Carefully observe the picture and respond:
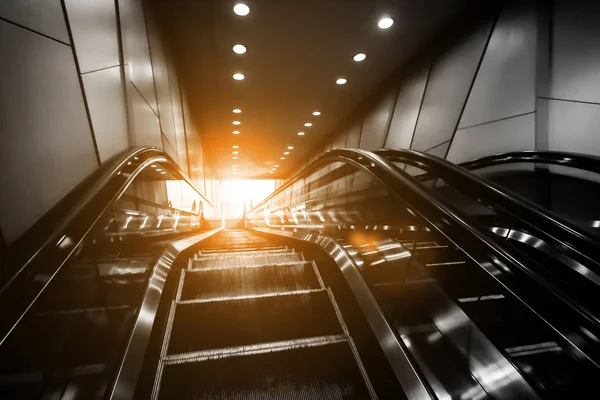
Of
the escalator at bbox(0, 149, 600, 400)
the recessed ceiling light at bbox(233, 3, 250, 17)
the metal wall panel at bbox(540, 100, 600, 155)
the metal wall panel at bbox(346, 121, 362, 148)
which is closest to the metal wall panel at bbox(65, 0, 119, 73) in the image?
the escalator at bbox(0, 149, 600, 400)

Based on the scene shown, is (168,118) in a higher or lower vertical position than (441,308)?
higher

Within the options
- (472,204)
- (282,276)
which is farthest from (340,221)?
(282,276)

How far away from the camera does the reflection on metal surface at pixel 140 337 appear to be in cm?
125

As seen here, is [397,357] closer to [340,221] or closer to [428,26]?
[340,221]

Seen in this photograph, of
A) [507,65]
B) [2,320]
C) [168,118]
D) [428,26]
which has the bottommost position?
[2,320]

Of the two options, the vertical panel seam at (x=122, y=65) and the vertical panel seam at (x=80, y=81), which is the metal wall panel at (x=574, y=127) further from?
the vertical panel seam at (x=122, y=65)

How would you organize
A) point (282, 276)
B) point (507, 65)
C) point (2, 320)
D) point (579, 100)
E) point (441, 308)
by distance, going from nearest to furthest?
1. point (2, 320)
2. point (441, 308)
3. point (282, 276)
4. point (579, 100)
5. point (507, 65)

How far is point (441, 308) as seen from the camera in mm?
1740

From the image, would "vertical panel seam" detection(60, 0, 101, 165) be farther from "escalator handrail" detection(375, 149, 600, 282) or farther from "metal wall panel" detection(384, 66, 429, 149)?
"metal wall panel" detection(384, 66, 429, 149)

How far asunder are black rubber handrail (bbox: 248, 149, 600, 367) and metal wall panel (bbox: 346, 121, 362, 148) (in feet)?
26.7

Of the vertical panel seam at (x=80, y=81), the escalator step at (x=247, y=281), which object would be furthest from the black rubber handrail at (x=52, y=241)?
the escalator step at (x=247, y=281)

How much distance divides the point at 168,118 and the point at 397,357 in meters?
5.82

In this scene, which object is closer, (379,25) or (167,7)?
(167,7)

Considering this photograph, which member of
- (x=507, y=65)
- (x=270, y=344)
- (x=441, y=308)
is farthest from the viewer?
(x=507, y=65)
